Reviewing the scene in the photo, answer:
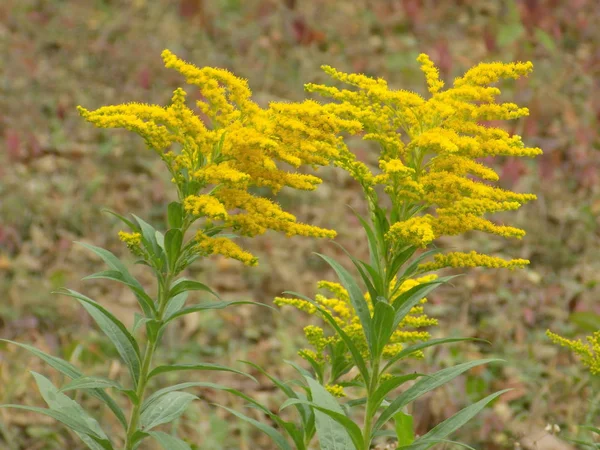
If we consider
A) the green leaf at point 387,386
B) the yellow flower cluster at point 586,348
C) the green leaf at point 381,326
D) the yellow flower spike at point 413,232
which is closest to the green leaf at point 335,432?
the green leaf at point 387,386

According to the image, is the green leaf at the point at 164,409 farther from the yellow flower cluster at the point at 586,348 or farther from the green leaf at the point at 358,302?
the yellow flower cluster at the point at 586,348

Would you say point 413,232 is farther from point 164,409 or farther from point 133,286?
point 164,409

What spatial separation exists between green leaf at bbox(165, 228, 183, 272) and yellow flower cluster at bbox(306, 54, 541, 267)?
617 millimetres

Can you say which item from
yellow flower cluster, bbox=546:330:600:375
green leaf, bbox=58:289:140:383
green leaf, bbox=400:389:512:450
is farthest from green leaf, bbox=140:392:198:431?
yellow flower cluster, bbox=546:330:600:375

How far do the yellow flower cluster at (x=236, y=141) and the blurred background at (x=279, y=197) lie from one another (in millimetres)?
1487

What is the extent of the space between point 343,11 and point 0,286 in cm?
554

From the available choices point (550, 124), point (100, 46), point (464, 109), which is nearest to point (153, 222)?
point (100, 46)

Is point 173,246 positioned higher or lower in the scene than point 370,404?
higher

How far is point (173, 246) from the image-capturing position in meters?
2.87

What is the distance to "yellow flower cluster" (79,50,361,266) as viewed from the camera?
2771 mm

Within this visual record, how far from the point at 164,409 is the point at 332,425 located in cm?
62

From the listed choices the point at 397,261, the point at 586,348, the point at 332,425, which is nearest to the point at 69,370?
the point at 332,425

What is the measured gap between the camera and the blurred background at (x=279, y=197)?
538cm

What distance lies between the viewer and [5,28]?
29.2ft
